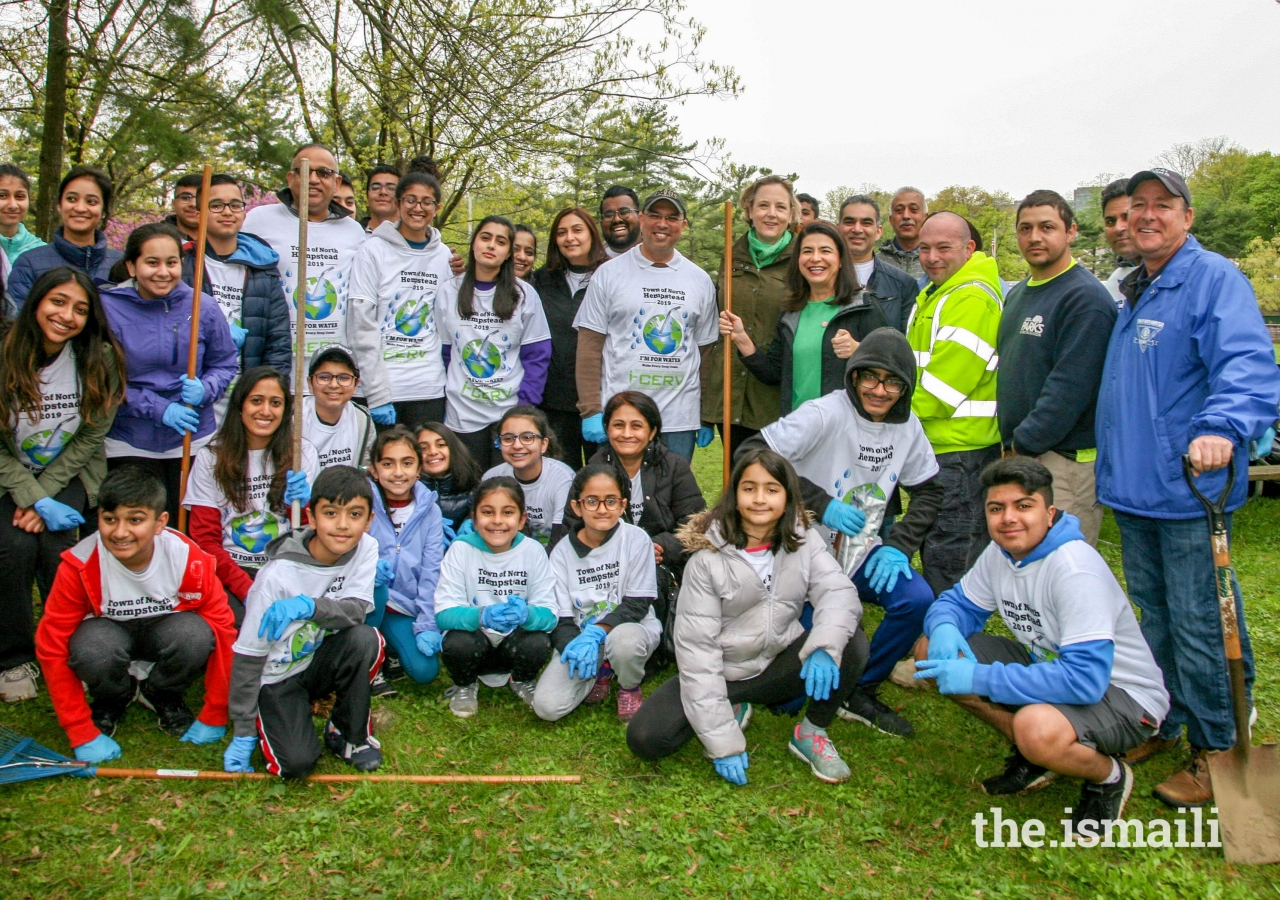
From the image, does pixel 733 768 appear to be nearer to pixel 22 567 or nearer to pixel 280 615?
pixel 280 615

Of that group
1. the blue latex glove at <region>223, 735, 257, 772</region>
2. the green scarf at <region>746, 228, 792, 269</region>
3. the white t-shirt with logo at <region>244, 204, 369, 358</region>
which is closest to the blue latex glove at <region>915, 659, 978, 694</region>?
the blue latex glove at <region>223, 735, 257, 772</region>

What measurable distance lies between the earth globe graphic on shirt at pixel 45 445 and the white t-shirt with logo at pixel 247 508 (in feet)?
1.85

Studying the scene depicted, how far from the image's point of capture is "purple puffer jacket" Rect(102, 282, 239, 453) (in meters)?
4.29

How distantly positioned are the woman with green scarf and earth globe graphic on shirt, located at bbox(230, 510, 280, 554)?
2.49 meters

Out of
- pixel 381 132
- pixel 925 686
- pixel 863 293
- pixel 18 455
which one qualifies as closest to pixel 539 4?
pixel 381 132

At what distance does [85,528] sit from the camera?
186 inches

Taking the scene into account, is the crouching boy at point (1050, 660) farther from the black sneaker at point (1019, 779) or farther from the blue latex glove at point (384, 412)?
the blue latex glove at point (384, 412)

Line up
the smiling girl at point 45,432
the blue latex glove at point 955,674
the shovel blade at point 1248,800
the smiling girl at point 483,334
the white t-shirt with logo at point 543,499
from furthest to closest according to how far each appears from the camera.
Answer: the smiling girl at point 483,334, the white t-shirt with logo at point 543,499, the smiling girl at point 45,432, the blue latex glove at point 955,674, the shovel blade at point 1248,800

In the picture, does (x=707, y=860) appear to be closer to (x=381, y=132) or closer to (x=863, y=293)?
(x=863, y=293)

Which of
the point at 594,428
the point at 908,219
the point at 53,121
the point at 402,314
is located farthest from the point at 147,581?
the point at 53,121

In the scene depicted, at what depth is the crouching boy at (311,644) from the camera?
3.41 metres

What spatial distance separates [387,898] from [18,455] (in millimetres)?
2747

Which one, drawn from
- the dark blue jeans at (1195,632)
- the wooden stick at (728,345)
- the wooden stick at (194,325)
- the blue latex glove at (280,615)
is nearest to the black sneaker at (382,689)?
the blue latex glove at (280,615)

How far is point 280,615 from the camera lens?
11.0 feet
